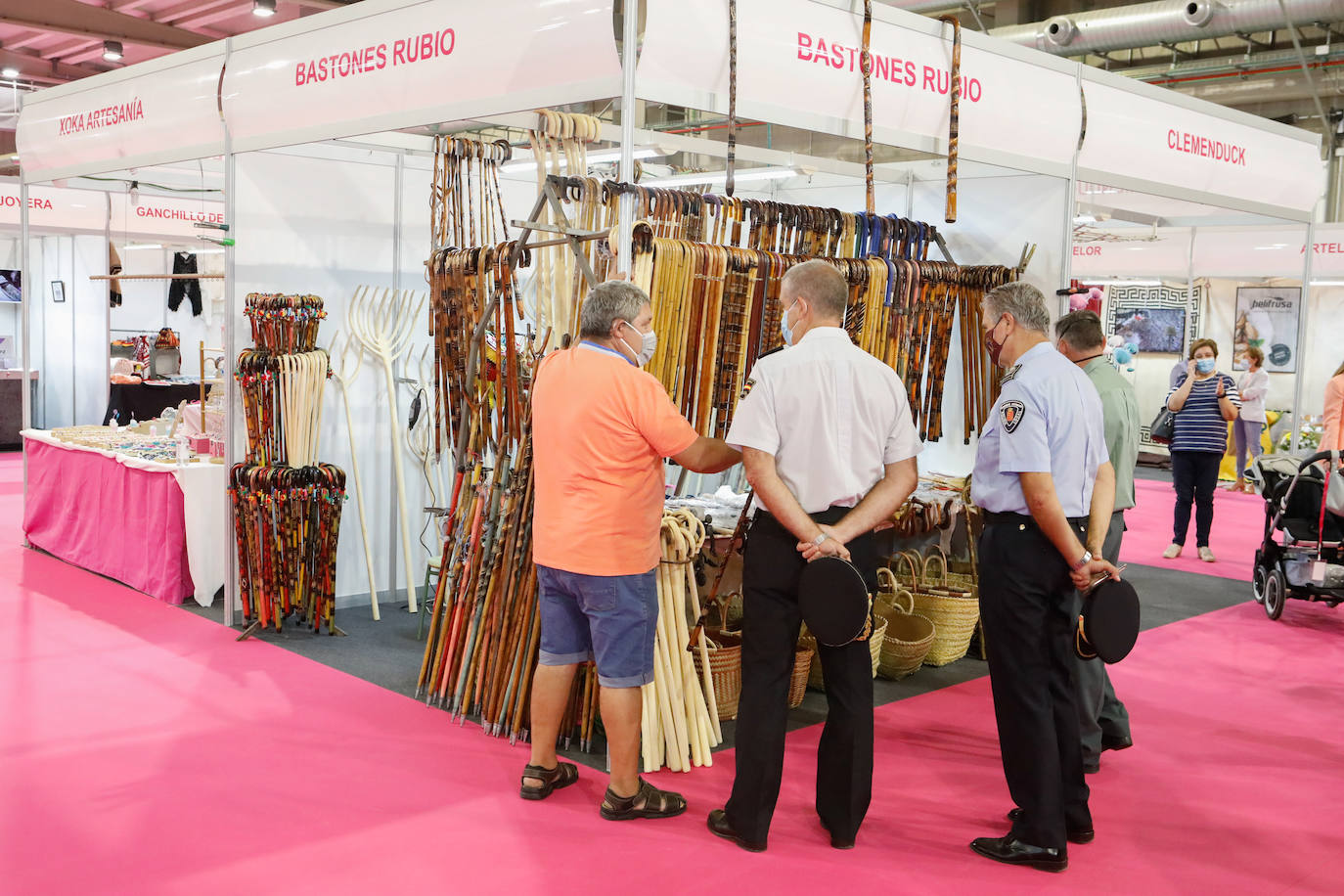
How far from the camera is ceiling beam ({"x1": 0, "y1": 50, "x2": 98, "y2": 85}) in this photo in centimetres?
1416

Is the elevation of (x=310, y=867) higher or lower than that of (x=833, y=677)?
lower

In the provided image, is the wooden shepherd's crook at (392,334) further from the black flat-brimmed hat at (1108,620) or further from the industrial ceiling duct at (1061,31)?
the industrial ceiling duct at (1061,31)

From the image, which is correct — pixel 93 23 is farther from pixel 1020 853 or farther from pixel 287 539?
pixel 1020 853

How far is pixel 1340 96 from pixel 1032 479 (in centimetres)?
1240

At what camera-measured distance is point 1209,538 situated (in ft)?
31.2

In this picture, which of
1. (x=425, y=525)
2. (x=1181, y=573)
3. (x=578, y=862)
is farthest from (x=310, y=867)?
(x=1181, y=573)

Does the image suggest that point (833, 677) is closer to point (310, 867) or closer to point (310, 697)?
point (310, 867)

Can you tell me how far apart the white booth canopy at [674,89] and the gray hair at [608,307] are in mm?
740

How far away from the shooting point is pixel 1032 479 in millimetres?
3195

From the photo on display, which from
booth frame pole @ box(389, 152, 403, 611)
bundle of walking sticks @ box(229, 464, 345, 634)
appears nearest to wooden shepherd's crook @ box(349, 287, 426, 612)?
booth frame pole @ box(389, 152, 403, 611)

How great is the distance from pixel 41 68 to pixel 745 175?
1216 cm

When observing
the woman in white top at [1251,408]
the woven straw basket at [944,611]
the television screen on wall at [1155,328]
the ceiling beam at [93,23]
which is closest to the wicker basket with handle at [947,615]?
the woven straw basket at [944,611]

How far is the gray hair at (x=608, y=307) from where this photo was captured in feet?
11.1

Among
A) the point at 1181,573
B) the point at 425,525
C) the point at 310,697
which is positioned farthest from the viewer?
the point at 1181,573
